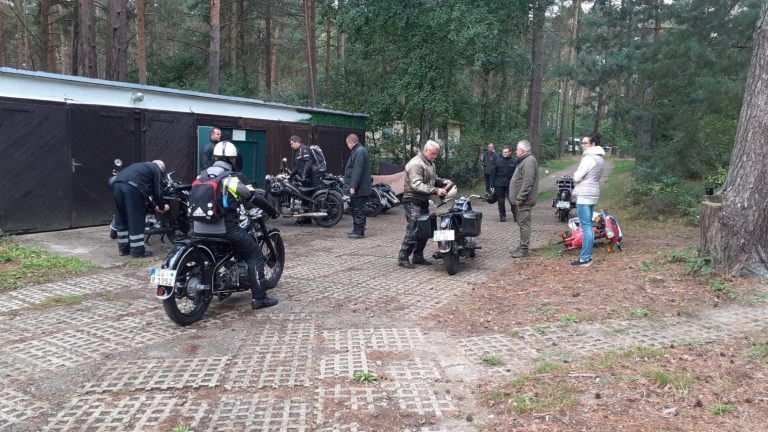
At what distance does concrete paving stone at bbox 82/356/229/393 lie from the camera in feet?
13.5

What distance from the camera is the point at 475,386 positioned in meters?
4.11

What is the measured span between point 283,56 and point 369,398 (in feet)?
106

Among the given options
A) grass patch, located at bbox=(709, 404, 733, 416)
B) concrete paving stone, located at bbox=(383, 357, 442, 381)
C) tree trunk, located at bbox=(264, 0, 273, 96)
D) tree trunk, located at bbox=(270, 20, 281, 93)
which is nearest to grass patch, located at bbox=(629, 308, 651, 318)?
grass patch, located at bbox=(709, 404, 733, 416)

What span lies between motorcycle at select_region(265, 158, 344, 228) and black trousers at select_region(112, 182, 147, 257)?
13.3ft

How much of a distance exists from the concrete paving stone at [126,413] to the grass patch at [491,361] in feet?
6.81

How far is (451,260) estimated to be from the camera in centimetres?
777

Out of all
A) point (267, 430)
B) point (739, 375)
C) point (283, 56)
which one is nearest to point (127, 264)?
point (267, 430)

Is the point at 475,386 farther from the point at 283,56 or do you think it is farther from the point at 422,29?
the point at 283,56

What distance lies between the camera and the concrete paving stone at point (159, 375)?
4.12 meters

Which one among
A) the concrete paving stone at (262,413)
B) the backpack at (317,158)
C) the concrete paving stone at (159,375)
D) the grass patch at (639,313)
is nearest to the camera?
the concrete paving stone at (262,413)

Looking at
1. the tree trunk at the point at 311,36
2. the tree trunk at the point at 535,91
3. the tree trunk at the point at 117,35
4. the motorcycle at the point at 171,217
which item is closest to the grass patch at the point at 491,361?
the motorcycle at the point at 171,217

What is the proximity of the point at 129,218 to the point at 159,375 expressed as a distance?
4.62 meters

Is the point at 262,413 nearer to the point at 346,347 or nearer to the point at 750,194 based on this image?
the point at 346,347

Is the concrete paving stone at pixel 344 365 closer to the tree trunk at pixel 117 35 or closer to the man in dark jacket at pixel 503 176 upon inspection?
the man in dark jacket at pixel 503 176
